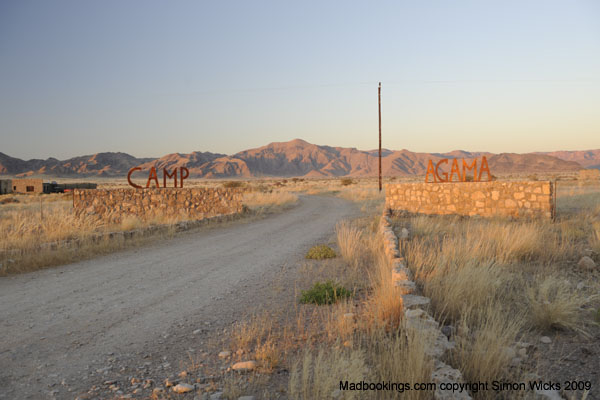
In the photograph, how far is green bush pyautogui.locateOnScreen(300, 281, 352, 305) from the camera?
5.55m

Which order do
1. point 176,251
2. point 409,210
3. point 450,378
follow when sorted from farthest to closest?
1. point 409,210
2. point 176,251
3. point 450,378

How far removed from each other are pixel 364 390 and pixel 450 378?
68 centimetres

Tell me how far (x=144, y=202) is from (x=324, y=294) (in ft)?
42.7

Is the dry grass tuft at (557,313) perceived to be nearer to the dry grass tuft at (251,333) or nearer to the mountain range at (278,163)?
the dry grass tuft at (251,333)

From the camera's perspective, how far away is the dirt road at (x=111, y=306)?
148 inches

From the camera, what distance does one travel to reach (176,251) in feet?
32.7

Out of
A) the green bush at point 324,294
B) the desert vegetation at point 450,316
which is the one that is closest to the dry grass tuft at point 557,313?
the desert vegetation at point 450,316

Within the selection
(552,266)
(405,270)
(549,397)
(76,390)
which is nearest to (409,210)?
(552,266)

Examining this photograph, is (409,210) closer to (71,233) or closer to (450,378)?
(71,233)

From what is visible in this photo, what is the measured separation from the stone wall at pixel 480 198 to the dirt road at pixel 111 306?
292 inches

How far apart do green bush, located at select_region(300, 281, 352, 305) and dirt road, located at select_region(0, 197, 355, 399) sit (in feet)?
2.75

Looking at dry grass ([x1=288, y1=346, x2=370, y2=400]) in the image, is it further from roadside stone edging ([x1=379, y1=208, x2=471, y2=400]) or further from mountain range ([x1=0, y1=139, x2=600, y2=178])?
mountain range ([x1=0, y1=139, x2=600, y2=178])

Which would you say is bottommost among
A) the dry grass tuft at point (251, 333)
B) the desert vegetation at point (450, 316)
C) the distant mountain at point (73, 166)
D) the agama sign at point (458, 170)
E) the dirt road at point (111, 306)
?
the dirt road at point (111, 306)

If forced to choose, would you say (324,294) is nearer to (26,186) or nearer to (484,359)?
(484,359)
